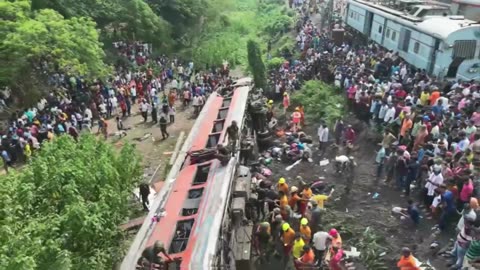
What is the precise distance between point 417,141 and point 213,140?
520cm

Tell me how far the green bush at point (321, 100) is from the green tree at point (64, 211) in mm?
8156

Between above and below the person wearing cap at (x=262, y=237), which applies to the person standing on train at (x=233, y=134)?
above

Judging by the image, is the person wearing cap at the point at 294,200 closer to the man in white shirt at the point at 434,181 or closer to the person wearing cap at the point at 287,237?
the person wearing cap at the point at 287,237

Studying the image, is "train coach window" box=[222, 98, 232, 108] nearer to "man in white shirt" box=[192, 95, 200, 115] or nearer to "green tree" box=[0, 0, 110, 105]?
"man in white shirt" box=[192, 95, 200, 115]

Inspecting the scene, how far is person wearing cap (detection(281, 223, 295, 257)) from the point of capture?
902 cm

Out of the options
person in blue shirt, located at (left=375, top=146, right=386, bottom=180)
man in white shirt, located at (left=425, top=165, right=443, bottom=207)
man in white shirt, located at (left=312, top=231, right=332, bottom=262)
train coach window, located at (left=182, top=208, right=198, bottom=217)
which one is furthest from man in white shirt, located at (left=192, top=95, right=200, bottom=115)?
man in white shirt, located at (left=312, top=231, right=332, bottom=262)

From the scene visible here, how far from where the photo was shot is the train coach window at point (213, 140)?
12264 mm

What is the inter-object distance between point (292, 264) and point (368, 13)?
1717 centimetres

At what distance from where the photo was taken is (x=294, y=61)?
78.8 feet

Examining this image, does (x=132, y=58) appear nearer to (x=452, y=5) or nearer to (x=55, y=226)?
(x=452, y=5)

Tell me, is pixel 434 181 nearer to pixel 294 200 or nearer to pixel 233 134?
pixel 294 200

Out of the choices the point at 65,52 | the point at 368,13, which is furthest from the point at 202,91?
the point at 368,13

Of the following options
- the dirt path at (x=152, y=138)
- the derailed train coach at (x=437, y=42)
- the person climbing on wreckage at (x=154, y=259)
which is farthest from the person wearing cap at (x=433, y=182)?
the dirt path at (x=152, y=138)

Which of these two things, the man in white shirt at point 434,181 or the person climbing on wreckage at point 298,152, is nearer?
the man in white shirt at point 434,181
